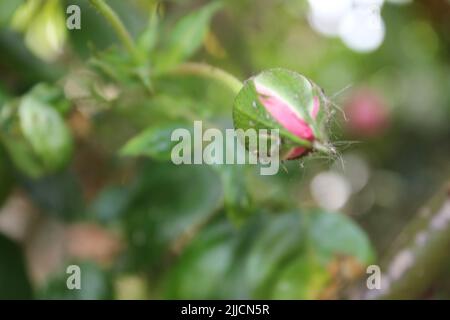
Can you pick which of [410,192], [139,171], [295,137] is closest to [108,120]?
[139,171]

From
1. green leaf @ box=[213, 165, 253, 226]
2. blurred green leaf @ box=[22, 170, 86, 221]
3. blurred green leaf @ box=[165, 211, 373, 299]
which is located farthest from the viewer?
blurred green leaf @ box=[22, 170, 86, 221]

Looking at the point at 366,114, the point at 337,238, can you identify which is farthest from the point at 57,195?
the point at 366,114

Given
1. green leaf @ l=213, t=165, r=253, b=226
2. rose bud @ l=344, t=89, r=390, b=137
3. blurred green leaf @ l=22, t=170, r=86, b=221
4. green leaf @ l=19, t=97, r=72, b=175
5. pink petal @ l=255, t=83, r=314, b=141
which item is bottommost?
pink petal @ l=255, t=83, r=314, b=141

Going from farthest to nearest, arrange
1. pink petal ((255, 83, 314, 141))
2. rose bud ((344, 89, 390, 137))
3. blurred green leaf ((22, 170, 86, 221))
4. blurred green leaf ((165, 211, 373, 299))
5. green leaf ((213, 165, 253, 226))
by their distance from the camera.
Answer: rose bud ((344, 89, 390, 137)) < blurred green leaf ((22, 170, 86, 221)) < blurred green leaf ((165, 211, 373, 299)) < green leaf ((213, 165, 253, 226)) < pink petal ((255, 83, 314, 141))

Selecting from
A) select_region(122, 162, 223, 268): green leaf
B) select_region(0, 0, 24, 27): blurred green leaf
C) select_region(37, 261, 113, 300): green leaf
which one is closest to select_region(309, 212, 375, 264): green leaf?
select_region(122, 162, 223, 268): green leaf

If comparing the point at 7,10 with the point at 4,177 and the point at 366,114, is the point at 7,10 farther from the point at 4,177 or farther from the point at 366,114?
the point at 366,114

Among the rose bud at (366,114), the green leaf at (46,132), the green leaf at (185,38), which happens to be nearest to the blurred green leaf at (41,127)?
the green leaf at (46,132)

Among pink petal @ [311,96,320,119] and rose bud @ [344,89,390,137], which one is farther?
rose bud @ [344,89,390,137]

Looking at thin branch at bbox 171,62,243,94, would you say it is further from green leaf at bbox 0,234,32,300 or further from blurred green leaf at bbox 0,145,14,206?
green leaf at bbox 0,234,32,300
